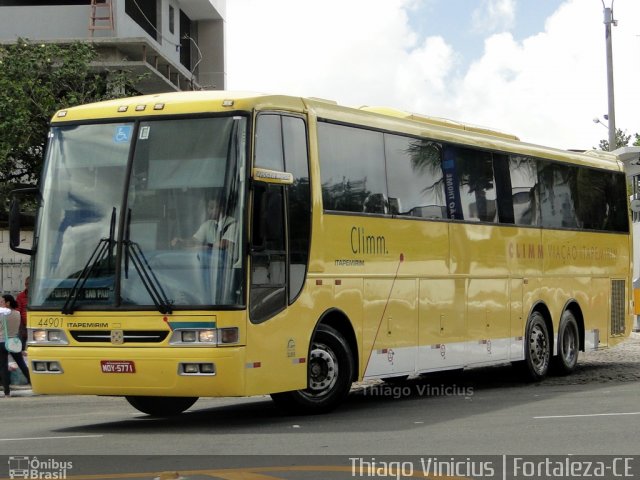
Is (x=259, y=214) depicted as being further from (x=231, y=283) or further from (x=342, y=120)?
(x=342, y=120)

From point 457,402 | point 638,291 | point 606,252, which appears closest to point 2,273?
point 638,291

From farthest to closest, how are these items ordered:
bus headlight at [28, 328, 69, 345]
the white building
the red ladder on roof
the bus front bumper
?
the red ladder on roof
the white building
bus headlight at [28, 328, 69, 345]
the bus front bumper

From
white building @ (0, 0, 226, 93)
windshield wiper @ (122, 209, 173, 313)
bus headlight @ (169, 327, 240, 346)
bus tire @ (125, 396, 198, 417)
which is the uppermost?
white building @ (0, 0, 226, 93)

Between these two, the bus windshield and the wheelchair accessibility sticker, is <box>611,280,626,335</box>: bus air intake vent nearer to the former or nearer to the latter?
the bus windshield

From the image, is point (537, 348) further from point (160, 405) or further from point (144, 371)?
point (144, 371)

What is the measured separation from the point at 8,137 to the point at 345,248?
28.0 m

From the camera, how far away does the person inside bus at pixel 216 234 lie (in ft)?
41.9

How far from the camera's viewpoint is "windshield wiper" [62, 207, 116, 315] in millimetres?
13133

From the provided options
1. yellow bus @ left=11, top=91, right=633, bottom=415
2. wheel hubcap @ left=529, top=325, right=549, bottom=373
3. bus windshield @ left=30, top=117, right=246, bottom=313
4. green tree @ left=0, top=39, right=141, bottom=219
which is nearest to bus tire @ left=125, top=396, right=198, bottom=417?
yellow bus @ left=11, top=91, right=633, bottom=415

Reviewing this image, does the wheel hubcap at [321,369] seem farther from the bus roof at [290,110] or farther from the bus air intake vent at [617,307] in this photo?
the bus air intake vent at [617,307]

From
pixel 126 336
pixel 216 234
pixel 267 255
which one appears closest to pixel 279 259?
→ pixel 267 255

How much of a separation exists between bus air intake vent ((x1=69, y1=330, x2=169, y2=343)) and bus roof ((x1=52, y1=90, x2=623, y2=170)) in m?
2.31

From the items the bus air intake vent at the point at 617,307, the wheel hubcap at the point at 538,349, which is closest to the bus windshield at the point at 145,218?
the wheel hubcap at the point at 538,349

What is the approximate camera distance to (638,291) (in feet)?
107
